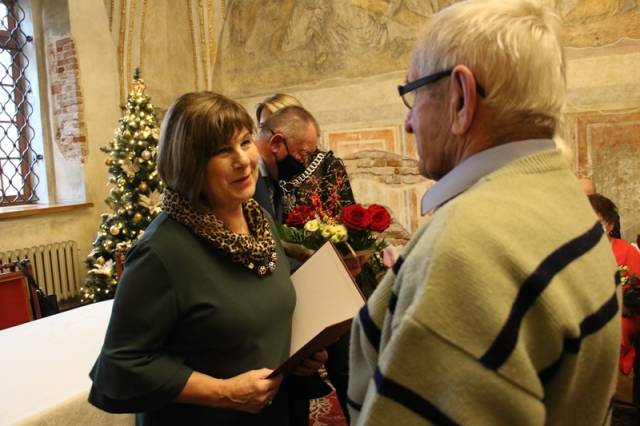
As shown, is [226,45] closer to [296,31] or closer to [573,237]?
[296,31]

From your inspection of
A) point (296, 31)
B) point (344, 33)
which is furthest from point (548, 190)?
point (296, 31)

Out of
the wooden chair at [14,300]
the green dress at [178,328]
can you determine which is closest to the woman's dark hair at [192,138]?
the green dress at [178,328]

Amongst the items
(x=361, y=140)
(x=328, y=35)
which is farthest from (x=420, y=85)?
(x=328, y=35)

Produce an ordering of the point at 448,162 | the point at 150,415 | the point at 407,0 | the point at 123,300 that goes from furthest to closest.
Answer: the point at 407,0 < the point at 150,415 < the point at 123,300 < the point at 448,162

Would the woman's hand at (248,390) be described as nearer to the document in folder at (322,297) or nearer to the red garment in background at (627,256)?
the document in folder at (322,297)

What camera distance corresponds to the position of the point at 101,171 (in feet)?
24.0

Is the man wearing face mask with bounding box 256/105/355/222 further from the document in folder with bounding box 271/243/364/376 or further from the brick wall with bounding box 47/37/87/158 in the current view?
the brick wall with bounding box 47/37/87/158

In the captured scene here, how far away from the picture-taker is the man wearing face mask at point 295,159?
2844 millimetres

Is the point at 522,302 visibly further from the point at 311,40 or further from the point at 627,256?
the point at 311,40

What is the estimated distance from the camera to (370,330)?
852mm

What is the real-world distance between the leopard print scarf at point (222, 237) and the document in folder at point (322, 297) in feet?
0.50

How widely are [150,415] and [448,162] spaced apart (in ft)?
3.92

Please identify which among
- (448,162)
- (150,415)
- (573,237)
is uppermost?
(448,162)

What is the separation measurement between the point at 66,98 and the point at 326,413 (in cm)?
570
